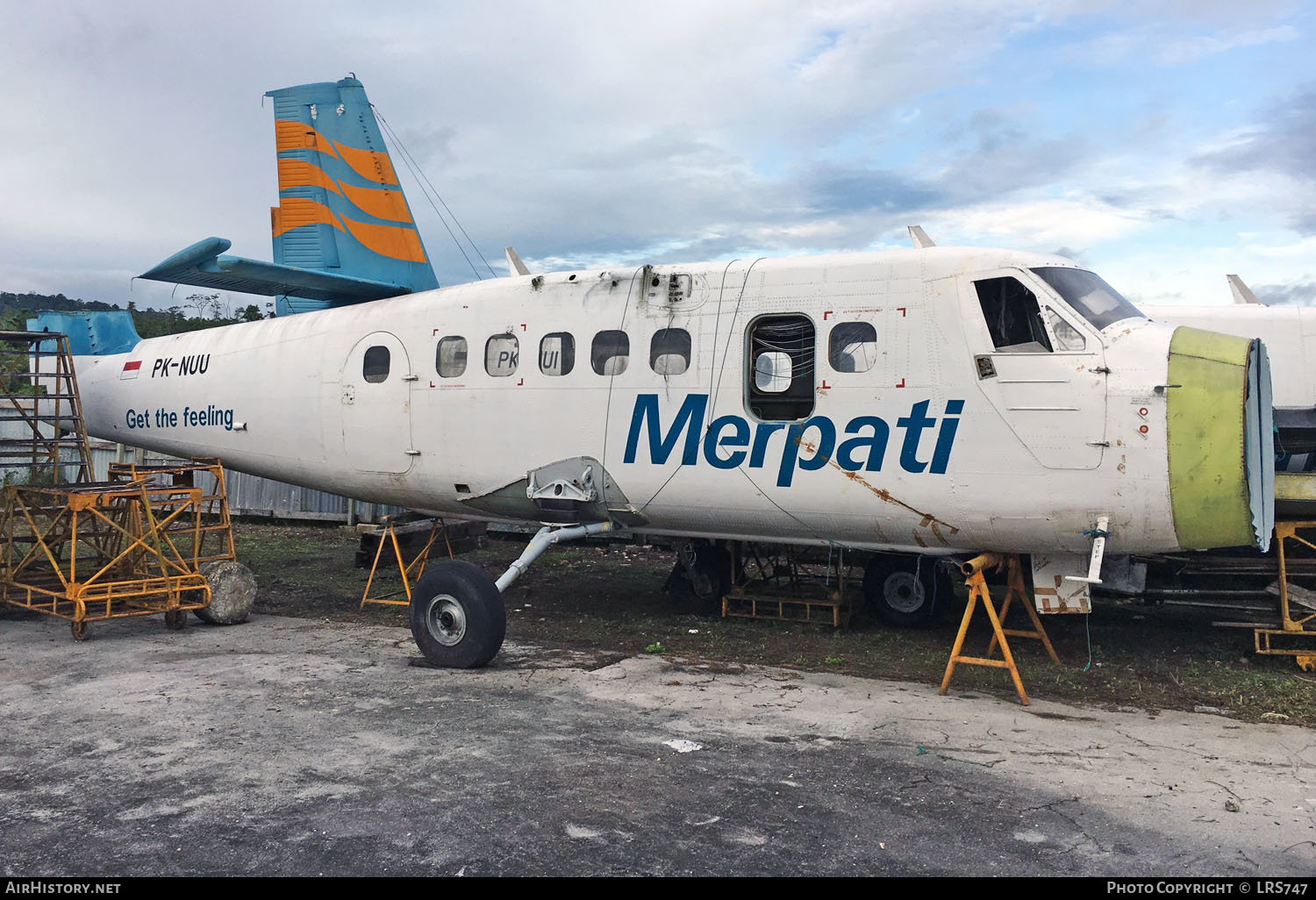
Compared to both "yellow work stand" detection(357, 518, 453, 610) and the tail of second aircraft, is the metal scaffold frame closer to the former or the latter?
"yellow work stand" detection(357, 518, 453, 610)

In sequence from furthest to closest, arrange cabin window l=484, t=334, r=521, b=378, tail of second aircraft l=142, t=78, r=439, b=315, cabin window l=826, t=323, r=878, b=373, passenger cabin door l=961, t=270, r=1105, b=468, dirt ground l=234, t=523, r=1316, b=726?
tail of second aircraft l=142, t=78, r=439, b=315
cabin window l=484, t=334, r=521, b=378
cabin window l=826, t=323, r=878, b=373
dirt ground l=234, t=523, r=1316, b=726
passenger cabin door l=961, t=270, r=1105, b=468

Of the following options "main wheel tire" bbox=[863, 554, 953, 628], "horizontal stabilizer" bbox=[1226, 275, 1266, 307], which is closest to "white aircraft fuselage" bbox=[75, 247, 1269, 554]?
"main wheel tire" bbox=[863, 554, 953, 628]

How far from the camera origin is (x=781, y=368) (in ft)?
31.0

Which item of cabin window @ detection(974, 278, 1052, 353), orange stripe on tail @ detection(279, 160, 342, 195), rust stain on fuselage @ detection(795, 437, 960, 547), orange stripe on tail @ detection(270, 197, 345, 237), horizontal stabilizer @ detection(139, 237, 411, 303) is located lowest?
rust stain on fuselage @ detection(795, 437, 960, 547)

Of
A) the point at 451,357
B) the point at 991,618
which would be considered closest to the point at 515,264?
the point at 451,357

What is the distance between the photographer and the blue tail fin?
12.9m

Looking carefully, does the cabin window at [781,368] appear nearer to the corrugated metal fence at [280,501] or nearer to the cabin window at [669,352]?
the cabin window at [669,352]

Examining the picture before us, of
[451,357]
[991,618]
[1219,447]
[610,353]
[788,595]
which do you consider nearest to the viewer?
[1219,447]

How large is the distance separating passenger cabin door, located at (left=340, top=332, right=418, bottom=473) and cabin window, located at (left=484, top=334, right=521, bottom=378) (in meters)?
1.05

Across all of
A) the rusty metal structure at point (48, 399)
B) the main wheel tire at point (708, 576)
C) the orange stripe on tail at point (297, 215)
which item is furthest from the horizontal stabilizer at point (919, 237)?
the rusty metal structure at point (48, 399)

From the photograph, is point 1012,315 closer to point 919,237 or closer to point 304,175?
point 919,237

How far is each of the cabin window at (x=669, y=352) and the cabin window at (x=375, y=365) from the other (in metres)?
3.55

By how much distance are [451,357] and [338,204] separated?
363 centimetres
